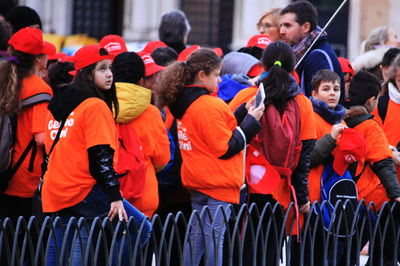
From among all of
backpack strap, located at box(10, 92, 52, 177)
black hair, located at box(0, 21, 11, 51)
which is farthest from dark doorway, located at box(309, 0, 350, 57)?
backpack strap, located at box(10, 92, 52, 177)

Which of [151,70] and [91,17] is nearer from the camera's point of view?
[151,70]

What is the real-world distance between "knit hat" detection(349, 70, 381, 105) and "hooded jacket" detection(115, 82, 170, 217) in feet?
5.66

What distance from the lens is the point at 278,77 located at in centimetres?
754

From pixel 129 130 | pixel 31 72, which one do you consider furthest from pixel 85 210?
pixel 31 72

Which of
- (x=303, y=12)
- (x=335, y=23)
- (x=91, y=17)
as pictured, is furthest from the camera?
(x=91, y=17)

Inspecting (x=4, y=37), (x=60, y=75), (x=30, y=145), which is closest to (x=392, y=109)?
(x=60, y=75)

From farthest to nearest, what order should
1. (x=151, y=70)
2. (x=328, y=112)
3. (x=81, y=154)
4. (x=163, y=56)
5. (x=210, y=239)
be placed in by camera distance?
(x=163, y=56), (x=151, y=70), (x=328, y=112), (x=81, y=154), (x=210, y=239)

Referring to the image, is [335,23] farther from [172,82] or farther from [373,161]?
[172,82]

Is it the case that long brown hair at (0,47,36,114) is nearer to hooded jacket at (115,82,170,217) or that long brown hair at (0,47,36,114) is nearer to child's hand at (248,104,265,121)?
hooded jacket at (115,82,170,217)

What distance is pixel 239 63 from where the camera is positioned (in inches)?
338

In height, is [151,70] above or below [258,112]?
above

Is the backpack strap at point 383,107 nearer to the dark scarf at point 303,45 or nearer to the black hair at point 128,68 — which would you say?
the dark scarf at point 303,45

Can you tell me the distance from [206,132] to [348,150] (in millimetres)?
1148

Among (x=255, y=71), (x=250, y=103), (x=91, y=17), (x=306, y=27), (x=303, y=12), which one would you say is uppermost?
(x=303, y=12)
